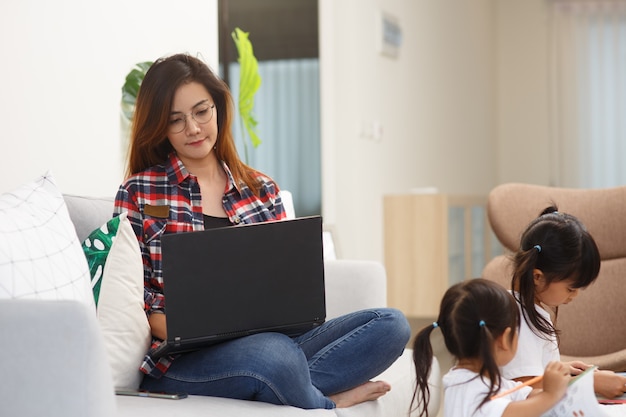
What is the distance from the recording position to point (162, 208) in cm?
214

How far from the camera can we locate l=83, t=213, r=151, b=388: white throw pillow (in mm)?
1874

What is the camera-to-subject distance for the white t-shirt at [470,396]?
145 cm

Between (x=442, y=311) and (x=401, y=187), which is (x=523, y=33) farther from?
(x=442, y=311)

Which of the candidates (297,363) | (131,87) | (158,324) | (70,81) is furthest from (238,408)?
(131,87)

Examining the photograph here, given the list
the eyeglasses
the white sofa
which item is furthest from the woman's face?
the white sofa

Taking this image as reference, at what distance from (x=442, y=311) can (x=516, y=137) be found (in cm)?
581

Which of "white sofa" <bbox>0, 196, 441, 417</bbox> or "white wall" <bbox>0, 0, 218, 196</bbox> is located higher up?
"white wall" <bbox>0, 0, 218, 196</bbox>

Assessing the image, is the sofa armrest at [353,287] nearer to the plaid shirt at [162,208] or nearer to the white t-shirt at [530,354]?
the plaid shirt at [162,208]

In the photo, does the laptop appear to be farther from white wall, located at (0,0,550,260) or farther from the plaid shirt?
white wall, located at (0,0,550,260)

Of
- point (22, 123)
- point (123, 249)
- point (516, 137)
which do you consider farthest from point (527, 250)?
point (516, 137)

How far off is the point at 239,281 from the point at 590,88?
18.0 feet

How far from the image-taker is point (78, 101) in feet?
8.88

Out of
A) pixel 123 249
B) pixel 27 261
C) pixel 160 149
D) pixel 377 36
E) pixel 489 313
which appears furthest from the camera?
pixel 377 36

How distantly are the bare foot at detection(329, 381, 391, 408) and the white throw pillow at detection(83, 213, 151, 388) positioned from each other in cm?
44
